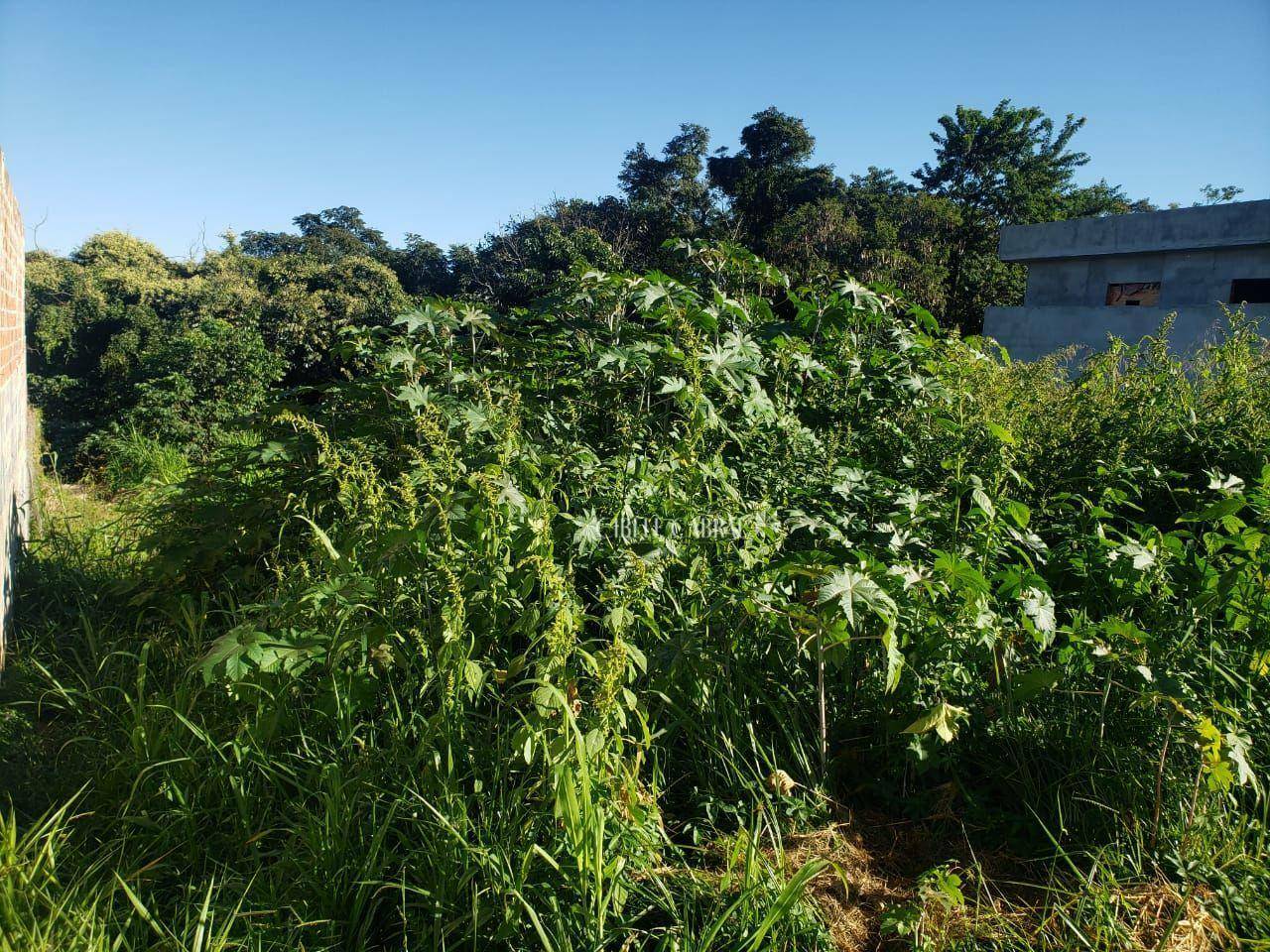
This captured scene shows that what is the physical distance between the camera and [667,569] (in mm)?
2619

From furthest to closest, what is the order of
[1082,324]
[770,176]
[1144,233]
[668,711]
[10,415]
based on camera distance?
[770,176]
[1082,324]
[1144,233]
[10,415]
[668,711]

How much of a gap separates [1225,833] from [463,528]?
7.26ft

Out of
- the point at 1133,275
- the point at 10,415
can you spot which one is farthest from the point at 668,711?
the point at 1133,275

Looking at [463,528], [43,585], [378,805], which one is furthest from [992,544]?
[43,585]

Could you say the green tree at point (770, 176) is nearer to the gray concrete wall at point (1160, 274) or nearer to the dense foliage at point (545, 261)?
the dense foliage at point (545, 261)

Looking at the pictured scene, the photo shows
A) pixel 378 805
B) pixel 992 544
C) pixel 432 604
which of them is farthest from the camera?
pixel 992 544

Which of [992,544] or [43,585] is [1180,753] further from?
[43,585]

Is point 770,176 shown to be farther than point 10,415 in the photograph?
Yes

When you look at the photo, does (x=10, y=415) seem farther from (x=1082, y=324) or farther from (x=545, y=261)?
(x=1082, y=324)

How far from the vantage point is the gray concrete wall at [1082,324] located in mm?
14922

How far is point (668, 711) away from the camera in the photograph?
2.43 m

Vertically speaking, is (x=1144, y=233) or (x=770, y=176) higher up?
(x=770, y=176)

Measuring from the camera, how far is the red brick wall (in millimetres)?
3525

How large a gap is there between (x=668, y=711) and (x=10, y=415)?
4301 millimetres
